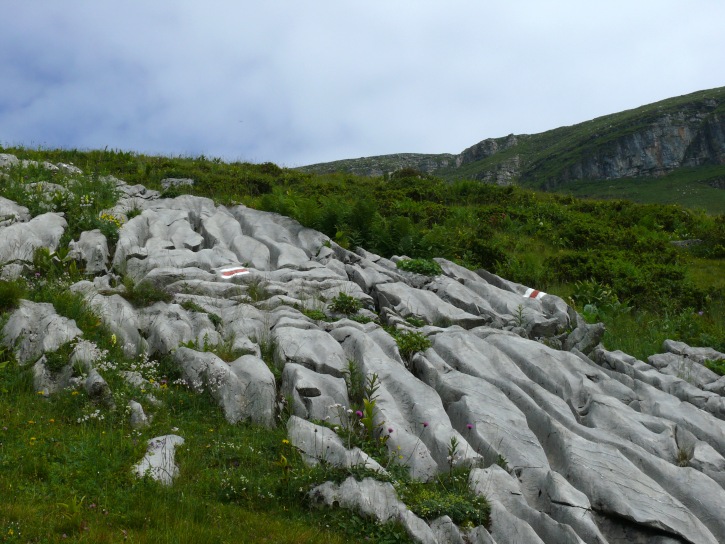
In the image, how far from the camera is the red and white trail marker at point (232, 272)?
1542 centimetres

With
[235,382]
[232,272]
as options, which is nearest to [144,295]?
[232,272]

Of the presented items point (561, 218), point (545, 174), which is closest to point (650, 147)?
point (545, 174)

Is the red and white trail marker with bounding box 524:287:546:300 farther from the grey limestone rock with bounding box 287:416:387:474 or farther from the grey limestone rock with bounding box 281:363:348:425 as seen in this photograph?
the grey limestone rock with bounding box 287:416:387:474

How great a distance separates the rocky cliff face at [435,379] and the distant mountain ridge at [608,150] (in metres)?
97.0

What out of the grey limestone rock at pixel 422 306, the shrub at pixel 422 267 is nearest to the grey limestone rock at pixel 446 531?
the grey limestone rock at pixel 422 306

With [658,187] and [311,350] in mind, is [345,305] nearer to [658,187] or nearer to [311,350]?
[311,350]

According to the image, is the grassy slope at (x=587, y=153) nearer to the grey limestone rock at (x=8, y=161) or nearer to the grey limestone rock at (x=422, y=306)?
the grey limestone rock at (x=8, y=161)

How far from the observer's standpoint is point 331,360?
11367 millimetres

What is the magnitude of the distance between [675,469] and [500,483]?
10.4 feet

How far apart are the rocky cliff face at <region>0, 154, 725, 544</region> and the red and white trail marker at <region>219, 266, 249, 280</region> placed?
0.04m

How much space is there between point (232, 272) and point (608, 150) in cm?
13438

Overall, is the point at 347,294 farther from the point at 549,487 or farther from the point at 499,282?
the point at 549,487

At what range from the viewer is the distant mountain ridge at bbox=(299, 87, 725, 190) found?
123 meters

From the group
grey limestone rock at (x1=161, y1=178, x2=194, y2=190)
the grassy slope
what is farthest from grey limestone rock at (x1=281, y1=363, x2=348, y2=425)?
the grassy slope
